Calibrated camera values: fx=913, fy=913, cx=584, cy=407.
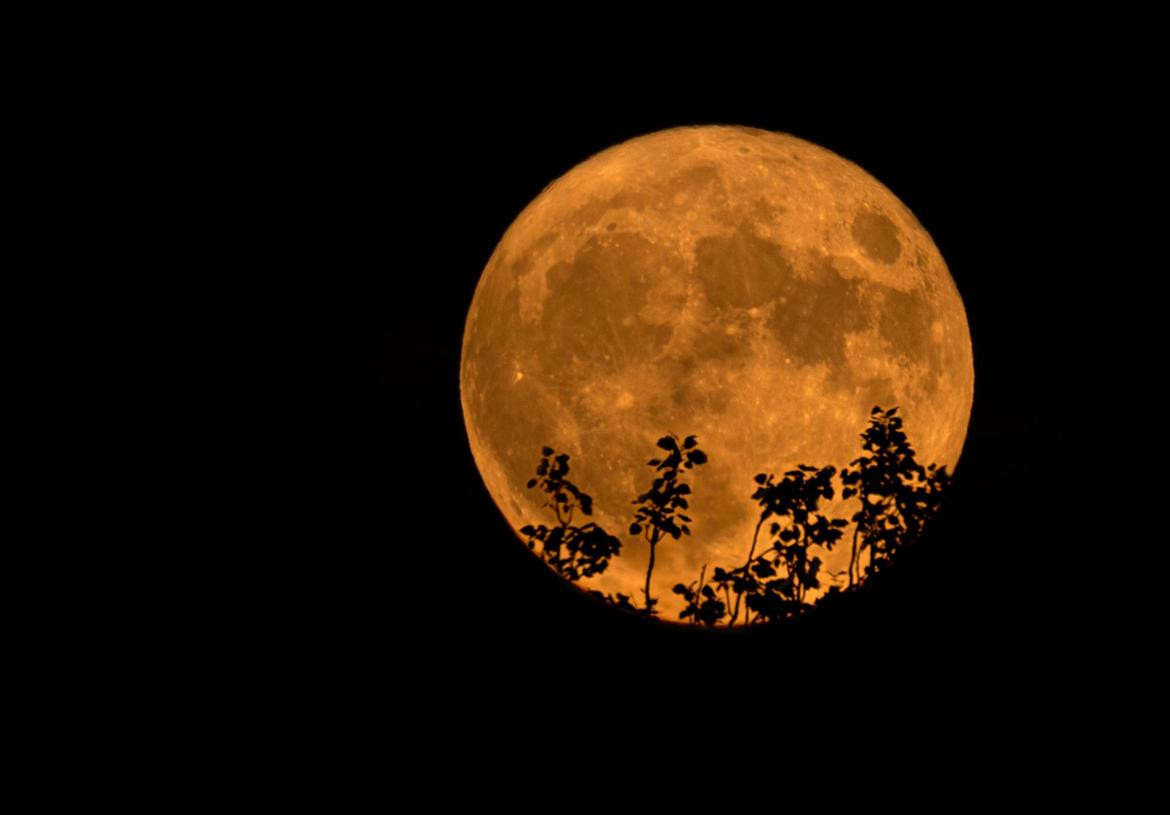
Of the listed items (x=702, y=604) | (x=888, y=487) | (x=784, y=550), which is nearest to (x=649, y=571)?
(x=702, y=604)

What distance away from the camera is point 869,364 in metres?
4.19

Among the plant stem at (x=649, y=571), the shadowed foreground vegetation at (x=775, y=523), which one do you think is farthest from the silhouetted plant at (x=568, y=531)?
the plant stem at (x=649, y=571)

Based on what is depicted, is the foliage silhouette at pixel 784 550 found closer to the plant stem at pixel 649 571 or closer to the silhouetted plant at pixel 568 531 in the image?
the plant stem at pixel 649 571

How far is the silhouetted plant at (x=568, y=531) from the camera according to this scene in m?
4.32

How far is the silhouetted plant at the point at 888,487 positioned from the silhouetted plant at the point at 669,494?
73 cm

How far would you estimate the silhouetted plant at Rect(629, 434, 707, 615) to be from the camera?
4.08 meters

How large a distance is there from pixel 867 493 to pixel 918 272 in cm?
118

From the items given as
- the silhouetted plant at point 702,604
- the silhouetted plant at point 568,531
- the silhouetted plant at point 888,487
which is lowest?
the silhouetted plant at point 702,604

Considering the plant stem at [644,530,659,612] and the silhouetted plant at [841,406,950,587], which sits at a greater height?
the silhouetted plant at [841,406,950,587]

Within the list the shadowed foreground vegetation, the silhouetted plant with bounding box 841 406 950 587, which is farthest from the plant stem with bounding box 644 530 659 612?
the silhouetted plant with bounding box 841 406 950 587

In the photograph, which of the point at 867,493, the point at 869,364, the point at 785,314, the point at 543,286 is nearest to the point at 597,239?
the point at 543,286

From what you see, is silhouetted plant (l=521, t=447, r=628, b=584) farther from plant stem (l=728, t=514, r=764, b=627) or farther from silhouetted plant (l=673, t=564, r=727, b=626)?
plant stem (l=728, t=514, r=764, b=627)

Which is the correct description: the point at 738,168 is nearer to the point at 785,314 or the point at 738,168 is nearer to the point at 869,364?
the point at 785,314

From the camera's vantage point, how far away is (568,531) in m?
4.41
